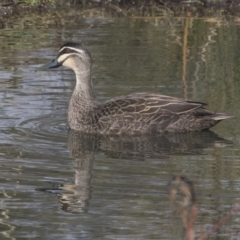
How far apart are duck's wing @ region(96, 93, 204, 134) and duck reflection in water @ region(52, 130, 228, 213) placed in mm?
150

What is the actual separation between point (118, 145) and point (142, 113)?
779 millimetres

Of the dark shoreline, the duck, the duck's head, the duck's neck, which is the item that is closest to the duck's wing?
the duck

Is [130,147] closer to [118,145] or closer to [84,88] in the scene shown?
[118,145]

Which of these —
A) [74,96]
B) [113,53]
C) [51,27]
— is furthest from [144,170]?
[51,27]

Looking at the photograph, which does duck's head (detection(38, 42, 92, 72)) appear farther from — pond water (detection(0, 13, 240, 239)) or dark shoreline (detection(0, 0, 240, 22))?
dark shoreline (detection(0, 0, 240, 22))

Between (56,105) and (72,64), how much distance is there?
2.14 ft

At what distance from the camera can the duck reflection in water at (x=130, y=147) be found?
29.6 feet

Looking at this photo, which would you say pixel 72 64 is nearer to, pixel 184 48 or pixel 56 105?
pixel 56 105

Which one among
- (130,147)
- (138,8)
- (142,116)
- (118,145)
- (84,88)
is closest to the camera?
(130,147)

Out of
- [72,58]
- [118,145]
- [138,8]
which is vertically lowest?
[118,145]

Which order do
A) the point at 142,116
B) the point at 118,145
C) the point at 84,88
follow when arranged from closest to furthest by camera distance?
the point at 118,145, the point at 142,116, the point at 84,88

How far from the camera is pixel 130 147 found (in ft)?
33.5

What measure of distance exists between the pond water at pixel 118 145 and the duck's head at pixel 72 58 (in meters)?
0.56

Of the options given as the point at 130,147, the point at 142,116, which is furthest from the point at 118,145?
the point at 142,116
